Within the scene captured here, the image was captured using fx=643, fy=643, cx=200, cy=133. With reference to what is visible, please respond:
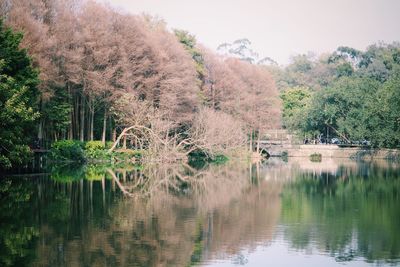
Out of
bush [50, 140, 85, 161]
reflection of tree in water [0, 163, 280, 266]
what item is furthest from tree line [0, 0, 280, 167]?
reflection of tree in water [0, 163, 280, 266]

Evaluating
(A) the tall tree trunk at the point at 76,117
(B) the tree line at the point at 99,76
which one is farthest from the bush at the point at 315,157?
(A) the tall tree trunk at the point at 76,117

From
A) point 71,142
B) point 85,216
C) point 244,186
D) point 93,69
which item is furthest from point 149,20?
point 85,216

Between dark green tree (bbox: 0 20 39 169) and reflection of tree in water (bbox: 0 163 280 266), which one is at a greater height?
dark green tree (bbox: 0 20 39 169)

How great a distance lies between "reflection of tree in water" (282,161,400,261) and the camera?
14203 mm

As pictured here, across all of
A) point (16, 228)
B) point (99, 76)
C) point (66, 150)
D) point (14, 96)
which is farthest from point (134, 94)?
point (16, 228)

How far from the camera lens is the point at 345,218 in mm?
19000

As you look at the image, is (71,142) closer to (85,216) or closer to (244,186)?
(244,186)

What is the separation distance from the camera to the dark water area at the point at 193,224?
12930 millimetres

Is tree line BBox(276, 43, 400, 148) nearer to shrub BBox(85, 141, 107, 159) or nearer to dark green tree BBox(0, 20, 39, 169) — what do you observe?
shrub BBox(85, 141, 107, 159)

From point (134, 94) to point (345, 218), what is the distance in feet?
103

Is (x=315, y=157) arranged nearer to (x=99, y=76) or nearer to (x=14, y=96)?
(x=99, y=76)

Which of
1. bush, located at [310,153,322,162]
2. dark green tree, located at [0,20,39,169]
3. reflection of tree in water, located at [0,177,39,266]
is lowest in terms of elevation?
reflection of tree in water, located at [0,177,39,266]

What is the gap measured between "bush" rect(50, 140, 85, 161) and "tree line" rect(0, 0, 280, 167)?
1.54m

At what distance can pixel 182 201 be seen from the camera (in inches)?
899
